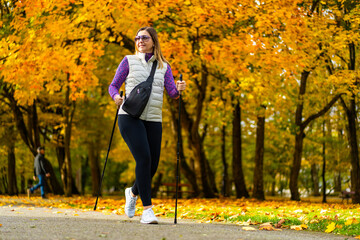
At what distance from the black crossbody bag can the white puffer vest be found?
0.09 m

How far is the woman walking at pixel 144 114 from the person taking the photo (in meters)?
5.77

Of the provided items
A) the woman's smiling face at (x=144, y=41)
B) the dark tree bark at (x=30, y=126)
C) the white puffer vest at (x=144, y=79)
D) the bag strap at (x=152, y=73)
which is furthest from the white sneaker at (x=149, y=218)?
the dark tree bark at (x=30, y=126)

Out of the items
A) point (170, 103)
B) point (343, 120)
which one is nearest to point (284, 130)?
point (343, 120)

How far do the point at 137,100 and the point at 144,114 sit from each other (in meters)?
0.23

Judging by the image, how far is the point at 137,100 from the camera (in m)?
5.75

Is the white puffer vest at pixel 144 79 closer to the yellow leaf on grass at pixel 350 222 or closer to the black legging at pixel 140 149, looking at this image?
the black legging at pixel 140 149

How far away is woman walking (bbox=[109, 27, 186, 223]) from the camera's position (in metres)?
5.77

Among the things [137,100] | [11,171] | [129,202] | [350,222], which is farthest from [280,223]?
[11,171]

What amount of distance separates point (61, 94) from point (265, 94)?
422 inches

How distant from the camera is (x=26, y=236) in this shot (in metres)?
4.61

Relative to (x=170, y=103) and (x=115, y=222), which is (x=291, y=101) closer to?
(x=170, y=103)

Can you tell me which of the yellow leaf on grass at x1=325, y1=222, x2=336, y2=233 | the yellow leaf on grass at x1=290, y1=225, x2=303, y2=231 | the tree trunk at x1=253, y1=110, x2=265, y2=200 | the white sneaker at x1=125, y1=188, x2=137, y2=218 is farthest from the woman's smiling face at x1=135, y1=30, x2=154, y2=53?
the tree trunk at x1=253, y1=110, x2=265, y2=200

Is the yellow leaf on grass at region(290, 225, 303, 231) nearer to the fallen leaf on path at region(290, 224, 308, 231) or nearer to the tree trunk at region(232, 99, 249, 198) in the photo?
the fallen leaf on path at region(290, 224, 308, 231)

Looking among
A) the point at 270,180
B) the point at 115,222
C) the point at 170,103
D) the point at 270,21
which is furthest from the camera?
the point at 270,180
